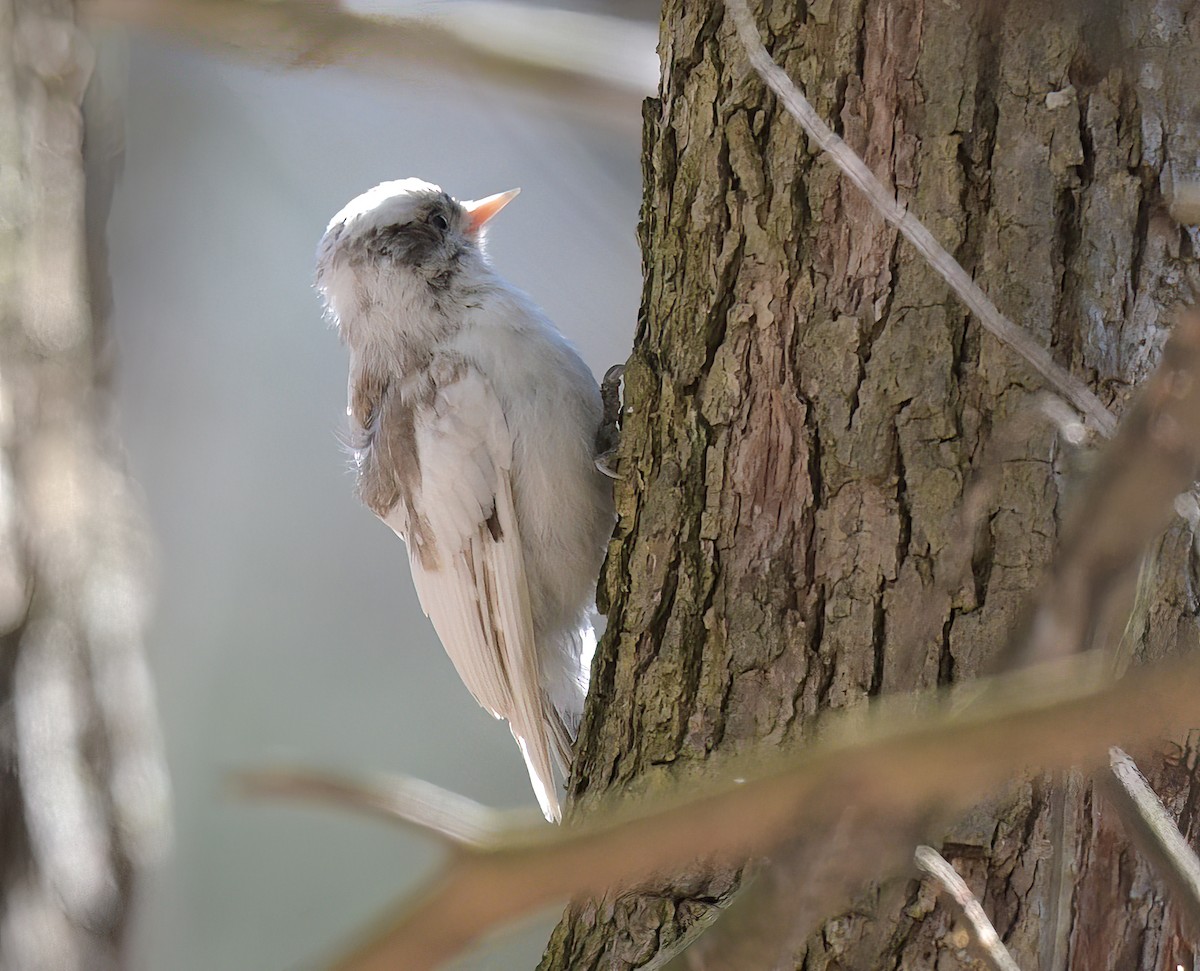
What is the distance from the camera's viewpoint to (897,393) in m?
1.28

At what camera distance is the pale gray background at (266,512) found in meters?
3.94

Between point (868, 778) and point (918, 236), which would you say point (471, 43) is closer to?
point (918, 236)

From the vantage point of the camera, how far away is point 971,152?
1271 mm

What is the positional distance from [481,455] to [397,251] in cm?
44

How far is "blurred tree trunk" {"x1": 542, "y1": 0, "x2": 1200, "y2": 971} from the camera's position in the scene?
118 cm

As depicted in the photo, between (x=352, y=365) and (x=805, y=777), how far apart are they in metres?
1.74

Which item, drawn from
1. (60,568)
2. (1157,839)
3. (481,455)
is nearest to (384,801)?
(1157,839)

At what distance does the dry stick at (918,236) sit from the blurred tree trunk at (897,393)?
0.17 feet

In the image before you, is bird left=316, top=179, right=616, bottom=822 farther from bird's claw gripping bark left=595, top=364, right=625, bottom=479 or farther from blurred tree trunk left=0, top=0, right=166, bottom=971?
blurred tree trunk left=0, top=0, right=166, bottom=971

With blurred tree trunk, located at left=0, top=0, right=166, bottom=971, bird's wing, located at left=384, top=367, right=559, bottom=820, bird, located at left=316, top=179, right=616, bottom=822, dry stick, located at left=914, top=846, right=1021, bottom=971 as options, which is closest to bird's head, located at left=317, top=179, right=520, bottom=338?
bird, located at left=316, top=179, right=616, bottom=822

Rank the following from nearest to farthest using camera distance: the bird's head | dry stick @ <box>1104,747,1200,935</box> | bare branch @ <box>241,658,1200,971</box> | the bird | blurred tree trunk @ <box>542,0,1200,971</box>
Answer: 1. bare branch @ <box>241,658,1200,971</box>
2. dry stick @ <box>1104,747,1200,935</box>
3. blurred tree trunk @ <box>542,0,1200,971</box>
4. the bird
5. the bird's head

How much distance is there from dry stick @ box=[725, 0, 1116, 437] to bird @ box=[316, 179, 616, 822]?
660 mm

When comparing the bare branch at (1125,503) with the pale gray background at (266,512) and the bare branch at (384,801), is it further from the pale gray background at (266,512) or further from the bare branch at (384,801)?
the pale gray background at (266,512)

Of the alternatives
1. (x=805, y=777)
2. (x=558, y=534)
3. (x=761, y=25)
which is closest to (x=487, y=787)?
(x=558, y=534)
